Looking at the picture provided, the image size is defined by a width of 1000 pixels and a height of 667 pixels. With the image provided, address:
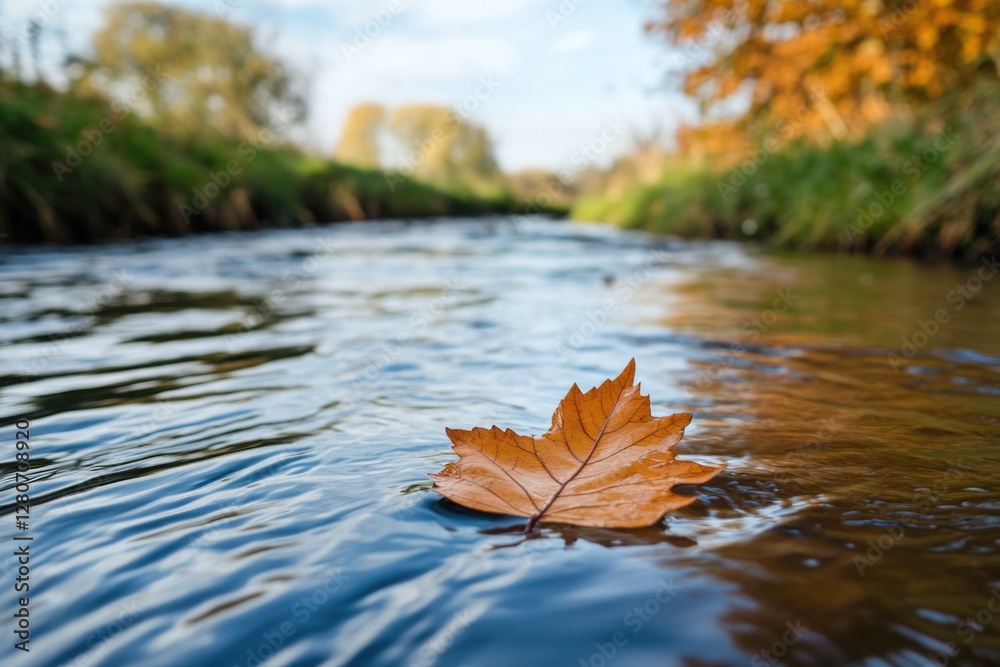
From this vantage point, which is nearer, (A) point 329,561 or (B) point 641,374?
(A) point 329,561

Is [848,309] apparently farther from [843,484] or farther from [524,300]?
Answer: [843,484]

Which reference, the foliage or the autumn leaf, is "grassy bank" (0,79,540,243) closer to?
the autumn leaf

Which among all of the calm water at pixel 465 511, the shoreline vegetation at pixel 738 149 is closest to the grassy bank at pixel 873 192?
the shoreline vegetation at pixel 738 149

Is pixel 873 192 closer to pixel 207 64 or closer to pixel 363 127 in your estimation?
pixel 207 64

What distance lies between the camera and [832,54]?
31.1ft

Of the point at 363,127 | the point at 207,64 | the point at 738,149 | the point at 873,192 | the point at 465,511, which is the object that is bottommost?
the point at 465,511

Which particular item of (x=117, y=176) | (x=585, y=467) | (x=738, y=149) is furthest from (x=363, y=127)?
(x=585, y=467)

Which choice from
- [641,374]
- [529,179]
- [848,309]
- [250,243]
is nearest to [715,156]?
[250,243]

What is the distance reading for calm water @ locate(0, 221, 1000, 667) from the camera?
0.74 m

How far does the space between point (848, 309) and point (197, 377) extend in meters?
2.91

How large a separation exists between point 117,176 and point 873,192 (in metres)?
7.17

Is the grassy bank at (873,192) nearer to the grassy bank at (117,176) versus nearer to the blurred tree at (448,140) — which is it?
the grassy bank at (117,176)

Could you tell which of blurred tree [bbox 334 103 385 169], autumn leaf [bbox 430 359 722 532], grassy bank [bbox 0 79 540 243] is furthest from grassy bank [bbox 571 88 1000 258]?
blurred tree [bbox 334 103 385 169]

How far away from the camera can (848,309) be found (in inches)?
131
